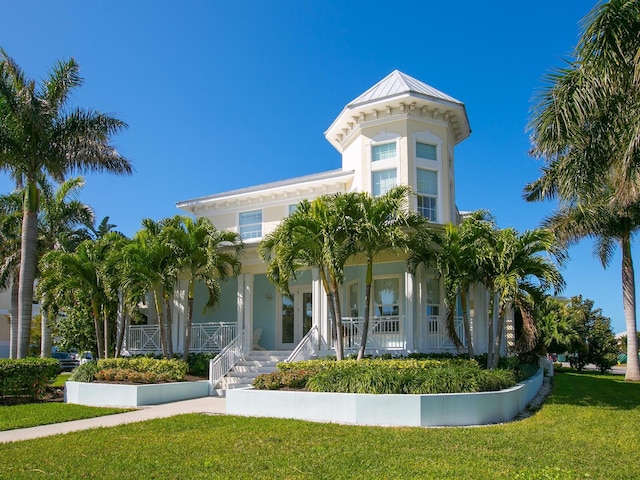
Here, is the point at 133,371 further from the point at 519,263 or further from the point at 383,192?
the point at 519,263

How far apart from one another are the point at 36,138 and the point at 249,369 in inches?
387

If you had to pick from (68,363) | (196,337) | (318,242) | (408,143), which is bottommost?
(68,363)

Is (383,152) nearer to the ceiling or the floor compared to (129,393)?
nearer to the ceiling

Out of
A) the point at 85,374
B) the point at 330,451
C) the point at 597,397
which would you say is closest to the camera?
the point at 330,451

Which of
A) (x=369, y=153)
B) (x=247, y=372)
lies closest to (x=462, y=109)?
(x=369, y=153)

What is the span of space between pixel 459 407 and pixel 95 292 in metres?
12.5

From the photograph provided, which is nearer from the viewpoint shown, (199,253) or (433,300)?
(199,253)

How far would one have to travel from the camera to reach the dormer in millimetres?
17828

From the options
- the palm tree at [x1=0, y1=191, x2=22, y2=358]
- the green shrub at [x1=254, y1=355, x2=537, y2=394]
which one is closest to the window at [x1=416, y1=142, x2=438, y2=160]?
the green shrub at [x1=254, y1=355, x2=537, y2=394]

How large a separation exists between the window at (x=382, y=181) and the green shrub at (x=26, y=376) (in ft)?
36.3

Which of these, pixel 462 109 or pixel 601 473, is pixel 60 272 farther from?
pixel 601 473

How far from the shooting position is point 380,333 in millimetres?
16938

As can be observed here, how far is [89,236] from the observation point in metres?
26.9

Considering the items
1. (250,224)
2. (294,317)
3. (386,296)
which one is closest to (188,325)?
(294,317)
